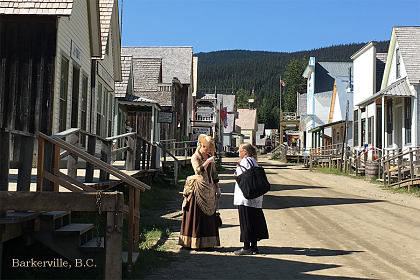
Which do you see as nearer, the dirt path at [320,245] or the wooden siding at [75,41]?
the dirt path at [320,245]

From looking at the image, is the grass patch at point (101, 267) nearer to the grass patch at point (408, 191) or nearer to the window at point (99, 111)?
the window at point (99, 111)

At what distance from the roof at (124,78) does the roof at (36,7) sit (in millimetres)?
11070

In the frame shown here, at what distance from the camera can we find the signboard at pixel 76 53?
14177 mm

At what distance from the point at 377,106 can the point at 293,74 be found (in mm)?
79772

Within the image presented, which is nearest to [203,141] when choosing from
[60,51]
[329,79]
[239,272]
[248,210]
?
[248,210]

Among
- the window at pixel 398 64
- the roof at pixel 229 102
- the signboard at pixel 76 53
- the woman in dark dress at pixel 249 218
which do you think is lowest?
the woman in dark dress at pixel 249 218

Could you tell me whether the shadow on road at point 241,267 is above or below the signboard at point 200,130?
below

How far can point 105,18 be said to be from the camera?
769 inches

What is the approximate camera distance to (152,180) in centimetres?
1862

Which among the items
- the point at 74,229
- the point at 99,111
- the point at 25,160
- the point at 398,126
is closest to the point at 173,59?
the point at 398,126

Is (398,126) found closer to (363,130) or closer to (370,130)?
(370,130)

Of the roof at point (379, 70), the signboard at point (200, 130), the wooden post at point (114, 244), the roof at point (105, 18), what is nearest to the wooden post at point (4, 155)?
the wooden post at point (114, 244)

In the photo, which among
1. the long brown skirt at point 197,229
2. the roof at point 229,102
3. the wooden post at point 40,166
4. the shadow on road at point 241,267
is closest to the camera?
the wooden post at point 40,166

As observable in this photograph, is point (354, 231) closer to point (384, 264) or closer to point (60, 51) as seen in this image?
point (384, 264)
